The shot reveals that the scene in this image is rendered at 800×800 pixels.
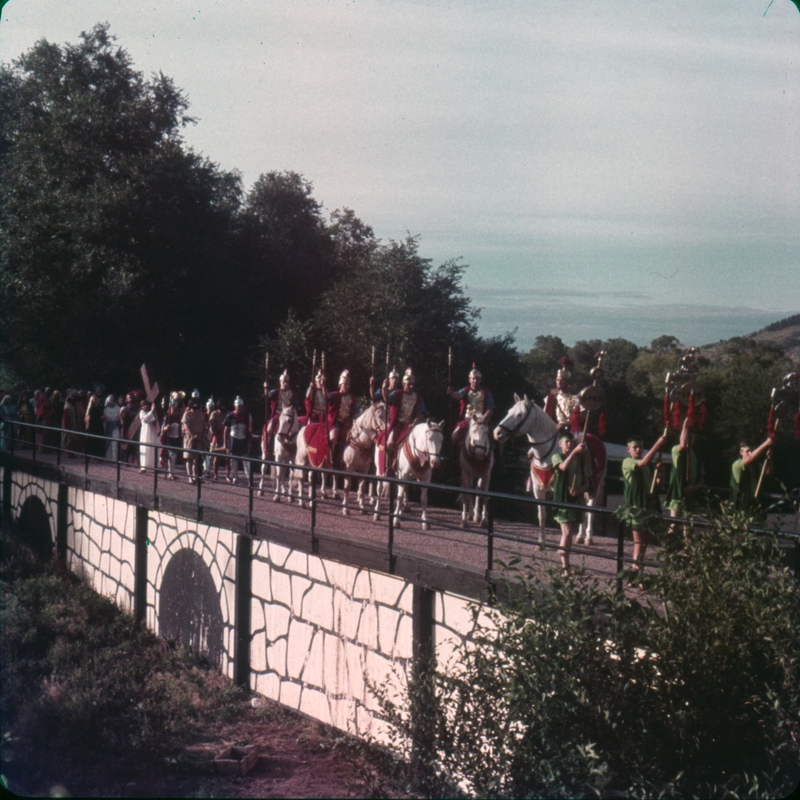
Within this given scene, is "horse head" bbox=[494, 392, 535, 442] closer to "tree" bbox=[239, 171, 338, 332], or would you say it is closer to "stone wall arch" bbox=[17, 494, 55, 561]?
"stone wall arch" bbox=[17, 494, 55, 561]

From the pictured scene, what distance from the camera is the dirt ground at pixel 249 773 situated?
31.2 ft

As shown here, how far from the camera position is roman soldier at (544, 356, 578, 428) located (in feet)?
39.8

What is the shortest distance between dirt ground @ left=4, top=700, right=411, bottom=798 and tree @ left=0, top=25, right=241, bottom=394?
1689 cm

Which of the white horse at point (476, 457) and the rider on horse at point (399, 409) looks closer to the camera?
the white horse at point (476, 457)

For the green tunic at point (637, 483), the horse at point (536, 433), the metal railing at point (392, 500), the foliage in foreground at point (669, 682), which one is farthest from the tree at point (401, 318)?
the foliage in foreground at point (669, 682)

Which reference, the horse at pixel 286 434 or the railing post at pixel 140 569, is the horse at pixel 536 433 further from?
the railing post at pixel 140 569

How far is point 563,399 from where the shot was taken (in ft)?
40.2

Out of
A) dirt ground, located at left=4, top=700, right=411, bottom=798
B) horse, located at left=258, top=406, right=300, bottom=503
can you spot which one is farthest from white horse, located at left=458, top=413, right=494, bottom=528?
horse, located at left=258, top=406, right=300, bottom=503

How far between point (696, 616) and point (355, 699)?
18.8 feet

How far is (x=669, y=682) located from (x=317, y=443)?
925 cm

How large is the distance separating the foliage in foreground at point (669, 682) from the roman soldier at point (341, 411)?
8377 millimetres

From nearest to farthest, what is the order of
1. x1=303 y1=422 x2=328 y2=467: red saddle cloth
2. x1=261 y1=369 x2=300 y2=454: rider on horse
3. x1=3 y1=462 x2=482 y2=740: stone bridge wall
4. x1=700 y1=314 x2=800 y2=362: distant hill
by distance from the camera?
x1=3 y1=462 x2=482 y2=740: stone bridge wall < x1=303 y1=422 x2=328 y2=467: red saddle cloth < x1=261 y1=369 x2=300 y2=454: rider on horse < x1=700 y1=314 x2=800 y2=362: distant hill

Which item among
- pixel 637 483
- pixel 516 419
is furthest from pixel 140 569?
pixel 637 483

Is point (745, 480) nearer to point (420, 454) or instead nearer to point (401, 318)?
point (420, 454)
